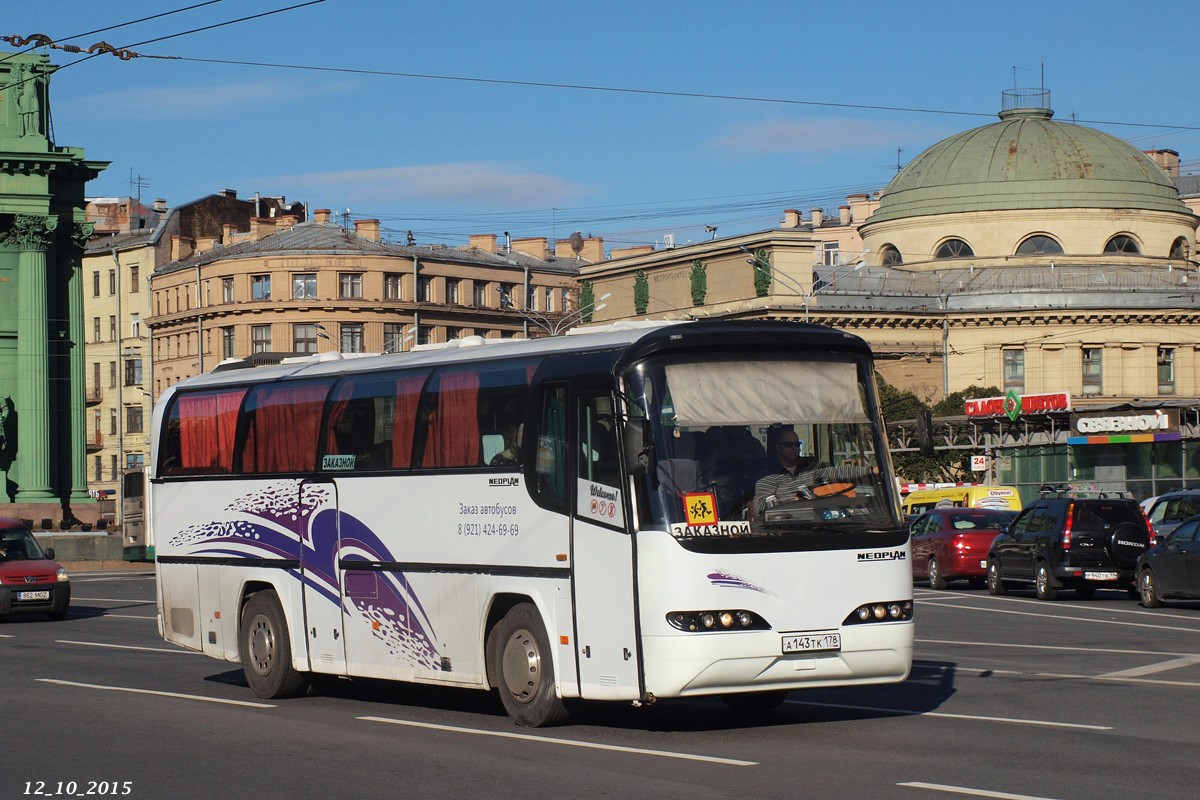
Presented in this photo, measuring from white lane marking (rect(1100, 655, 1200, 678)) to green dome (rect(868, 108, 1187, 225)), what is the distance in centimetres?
8106

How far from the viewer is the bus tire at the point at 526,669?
13.3 meters

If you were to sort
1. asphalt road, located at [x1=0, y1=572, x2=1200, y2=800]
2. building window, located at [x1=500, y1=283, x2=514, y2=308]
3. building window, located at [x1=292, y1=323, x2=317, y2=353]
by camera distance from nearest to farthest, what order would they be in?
1. asphalt road, located at [x1=0, y1=572, x2=1200, y2=800]
2. building window, located at [x1=292, y1=323, x2=317, y2=353]
3. building window, located at [x1=500, y1=283, x2=514, y2=308]

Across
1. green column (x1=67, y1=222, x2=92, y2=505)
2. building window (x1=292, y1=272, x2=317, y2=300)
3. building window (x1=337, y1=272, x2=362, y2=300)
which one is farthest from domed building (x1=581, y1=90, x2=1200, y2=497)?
green column (x1=67, y1=222, x2=92, y2=505)

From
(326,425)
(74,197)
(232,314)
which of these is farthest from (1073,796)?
(232,314)

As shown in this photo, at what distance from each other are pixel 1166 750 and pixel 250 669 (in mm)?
8219

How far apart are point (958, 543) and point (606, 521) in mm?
24796

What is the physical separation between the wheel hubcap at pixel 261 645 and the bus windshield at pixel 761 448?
5311 mm

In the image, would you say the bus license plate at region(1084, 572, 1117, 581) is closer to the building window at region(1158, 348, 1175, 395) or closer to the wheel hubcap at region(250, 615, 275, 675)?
the wheel hubcap at region(250, 615, 275, 675)

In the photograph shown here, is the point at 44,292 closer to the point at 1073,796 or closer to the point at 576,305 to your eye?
the point at 1073,796

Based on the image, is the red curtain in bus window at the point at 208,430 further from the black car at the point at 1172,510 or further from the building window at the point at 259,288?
the building window at the point at 259,288

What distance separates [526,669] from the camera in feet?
44.2

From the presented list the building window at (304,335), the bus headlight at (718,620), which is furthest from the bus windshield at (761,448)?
the building window at (304,335)

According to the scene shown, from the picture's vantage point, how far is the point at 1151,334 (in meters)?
95.4

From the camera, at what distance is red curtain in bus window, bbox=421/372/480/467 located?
14.2 meters
